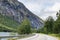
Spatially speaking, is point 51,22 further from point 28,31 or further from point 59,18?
point 59,18

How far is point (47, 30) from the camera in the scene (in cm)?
16288

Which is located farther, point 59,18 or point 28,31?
point 28,31

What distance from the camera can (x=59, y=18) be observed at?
112 meters

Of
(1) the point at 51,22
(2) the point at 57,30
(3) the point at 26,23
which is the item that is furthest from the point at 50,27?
(2) the point at 57,30

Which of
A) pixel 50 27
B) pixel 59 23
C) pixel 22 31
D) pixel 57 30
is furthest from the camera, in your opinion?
pixel 50 27

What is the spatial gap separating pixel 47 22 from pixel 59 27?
170 feet

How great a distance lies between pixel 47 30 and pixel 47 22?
692 centimetres

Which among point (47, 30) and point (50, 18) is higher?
point (50, 18)

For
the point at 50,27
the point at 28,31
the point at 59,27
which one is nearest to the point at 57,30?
the point at 59,27

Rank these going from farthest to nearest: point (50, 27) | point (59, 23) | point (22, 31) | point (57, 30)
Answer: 1. point (50, 27)
2. point (22, 31)
3. point (57, 30)
4. point (59, 23)

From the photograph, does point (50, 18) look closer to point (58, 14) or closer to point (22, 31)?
point (22, 31)

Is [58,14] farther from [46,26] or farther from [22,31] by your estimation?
[46,26]

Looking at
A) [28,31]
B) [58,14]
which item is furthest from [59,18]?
[28,31]

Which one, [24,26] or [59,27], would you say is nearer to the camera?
[59,27]
